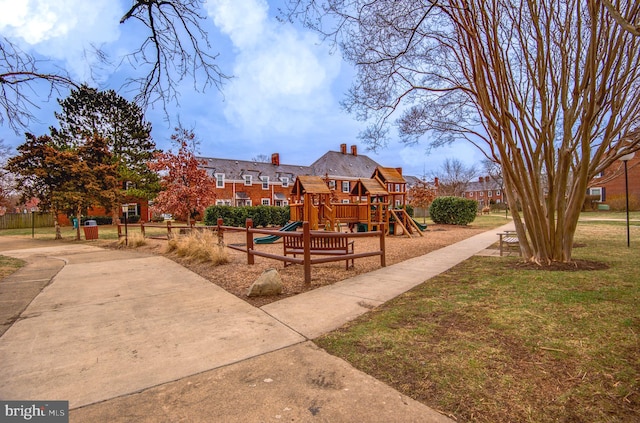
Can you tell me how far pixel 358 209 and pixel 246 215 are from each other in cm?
896

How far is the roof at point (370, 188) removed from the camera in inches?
626

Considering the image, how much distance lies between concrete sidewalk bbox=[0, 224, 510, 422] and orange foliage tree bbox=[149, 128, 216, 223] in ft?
39.0

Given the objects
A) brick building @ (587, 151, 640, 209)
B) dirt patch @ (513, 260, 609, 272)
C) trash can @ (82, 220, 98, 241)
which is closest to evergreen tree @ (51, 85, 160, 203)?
trash can @ (82, 220, 98, 241)

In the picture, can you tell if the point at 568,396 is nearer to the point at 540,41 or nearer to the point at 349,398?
the point at 349,398

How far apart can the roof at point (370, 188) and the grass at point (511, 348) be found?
1061cm

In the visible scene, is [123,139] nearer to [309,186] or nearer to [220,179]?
[220,179]

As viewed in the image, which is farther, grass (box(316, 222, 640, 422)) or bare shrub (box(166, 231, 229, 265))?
bare shrub (box(166, 231, 229, 265))

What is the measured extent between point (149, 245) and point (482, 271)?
500 inches

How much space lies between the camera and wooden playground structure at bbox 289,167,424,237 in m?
15.6

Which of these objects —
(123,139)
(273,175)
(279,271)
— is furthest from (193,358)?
(273,175)

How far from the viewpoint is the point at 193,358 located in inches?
128

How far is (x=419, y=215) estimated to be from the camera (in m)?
46.8

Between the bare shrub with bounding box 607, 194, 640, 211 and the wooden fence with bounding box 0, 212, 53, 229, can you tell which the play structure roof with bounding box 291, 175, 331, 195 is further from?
the bare shrub with bounding box 607, 194, 640, 211

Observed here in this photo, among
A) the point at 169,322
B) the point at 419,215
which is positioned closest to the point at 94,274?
the point at 169,322
